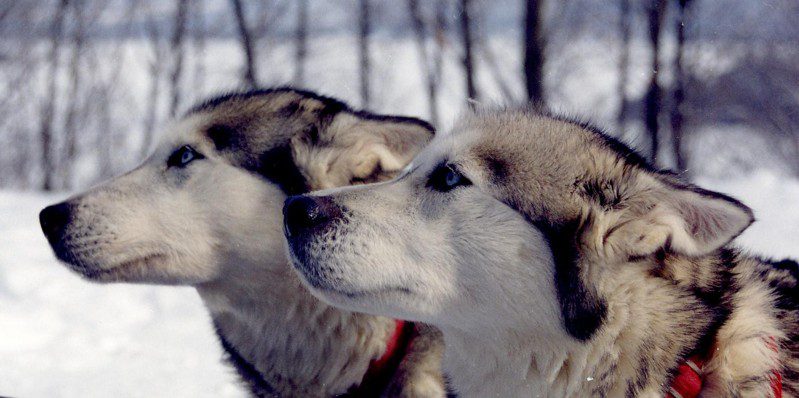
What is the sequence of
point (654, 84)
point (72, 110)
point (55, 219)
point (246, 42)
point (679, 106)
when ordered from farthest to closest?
point (72, 110), point (246, 42), point (679, 106), point (654, 84), point (55, 219)

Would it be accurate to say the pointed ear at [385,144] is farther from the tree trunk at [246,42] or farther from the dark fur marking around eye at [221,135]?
the tree trunk at [246,42]

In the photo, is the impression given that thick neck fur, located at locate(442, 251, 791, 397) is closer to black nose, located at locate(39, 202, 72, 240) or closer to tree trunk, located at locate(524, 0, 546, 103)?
black nose, located at locate(39, 202, 72, 240)

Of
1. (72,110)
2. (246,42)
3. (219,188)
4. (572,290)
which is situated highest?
(572,290)

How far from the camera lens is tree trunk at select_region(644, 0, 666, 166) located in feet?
29.5

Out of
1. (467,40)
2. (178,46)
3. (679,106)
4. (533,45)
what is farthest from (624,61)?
(178,46)

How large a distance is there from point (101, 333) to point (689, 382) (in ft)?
12.6

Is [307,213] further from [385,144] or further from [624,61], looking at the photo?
[624,61]

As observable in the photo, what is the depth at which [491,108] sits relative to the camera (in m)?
2.37

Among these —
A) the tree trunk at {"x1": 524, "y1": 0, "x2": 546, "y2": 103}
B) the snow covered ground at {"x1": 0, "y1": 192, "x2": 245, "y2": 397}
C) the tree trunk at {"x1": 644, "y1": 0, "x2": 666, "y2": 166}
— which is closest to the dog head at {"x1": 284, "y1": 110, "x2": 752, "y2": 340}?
the snow covered ground at {"x1": 0, "y1": 192, "x2": 245, "y2": 397}

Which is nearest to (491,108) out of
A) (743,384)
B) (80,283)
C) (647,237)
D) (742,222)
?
(647,237)

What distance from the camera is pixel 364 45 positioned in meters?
15.4

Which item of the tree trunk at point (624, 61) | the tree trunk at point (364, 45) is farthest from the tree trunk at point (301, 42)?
the tree trunk at point (624, 61)

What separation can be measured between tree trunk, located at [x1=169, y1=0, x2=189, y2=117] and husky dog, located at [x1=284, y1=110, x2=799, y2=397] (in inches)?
492

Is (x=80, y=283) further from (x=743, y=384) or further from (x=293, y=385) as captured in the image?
(x=743, y=384)
